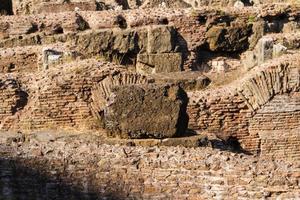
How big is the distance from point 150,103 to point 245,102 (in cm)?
185

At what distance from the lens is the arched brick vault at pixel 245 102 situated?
8242 mm

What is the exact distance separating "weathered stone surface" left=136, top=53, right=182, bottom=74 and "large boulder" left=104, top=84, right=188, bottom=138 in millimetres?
4222

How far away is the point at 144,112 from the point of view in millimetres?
6984

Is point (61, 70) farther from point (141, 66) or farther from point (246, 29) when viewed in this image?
point (246, 29)

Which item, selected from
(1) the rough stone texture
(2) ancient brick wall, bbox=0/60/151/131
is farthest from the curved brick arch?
(1) the rough stone texture

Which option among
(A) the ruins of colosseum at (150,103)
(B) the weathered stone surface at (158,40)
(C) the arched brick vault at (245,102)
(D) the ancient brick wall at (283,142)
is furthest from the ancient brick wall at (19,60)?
(D) the ancient brick wall at (283,142)

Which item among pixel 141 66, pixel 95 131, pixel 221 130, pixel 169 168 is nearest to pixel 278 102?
pixel 221 130

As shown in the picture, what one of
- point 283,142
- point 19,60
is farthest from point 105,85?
point 19,60

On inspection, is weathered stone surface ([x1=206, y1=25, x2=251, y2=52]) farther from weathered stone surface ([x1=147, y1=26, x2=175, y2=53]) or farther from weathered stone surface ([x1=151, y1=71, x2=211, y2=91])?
weathered stone surface ([x1=151, y1=71, x2=211, y2=91])

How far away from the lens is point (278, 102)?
8.52 m

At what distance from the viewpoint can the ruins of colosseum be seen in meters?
4.52

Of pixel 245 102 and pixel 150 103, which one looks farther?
pixel 245 102

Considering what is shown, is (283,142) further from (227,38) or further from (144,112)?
(227,38)

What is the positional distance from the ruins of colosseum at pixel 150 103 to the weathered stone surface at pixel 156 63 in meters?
0.02
